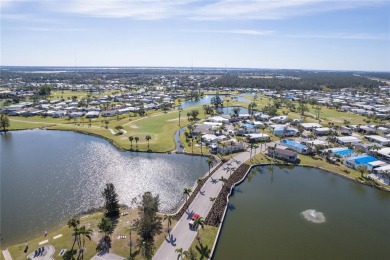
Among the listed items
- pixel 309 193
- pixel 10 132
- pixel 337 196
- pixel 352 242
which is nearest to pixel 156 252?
pixel 352 242

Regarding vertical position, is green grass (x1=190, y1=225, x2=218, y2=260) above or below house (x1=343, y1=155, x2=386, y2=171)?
below

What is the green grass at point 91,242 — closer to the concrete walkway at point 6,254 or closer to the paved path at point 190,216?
the concrete walkway at point 6,254

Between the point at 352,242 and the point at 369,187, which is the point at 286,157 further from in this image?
the point at 352,242

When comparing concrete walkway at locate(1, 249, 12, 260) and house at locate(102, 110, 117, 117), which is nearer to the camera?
concrete walkway at locate(1, 249, 12, 260)

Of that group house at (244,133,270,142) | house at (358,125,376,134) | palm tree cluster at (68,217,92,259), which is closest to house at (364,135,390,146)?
house at (358,125,376,134)

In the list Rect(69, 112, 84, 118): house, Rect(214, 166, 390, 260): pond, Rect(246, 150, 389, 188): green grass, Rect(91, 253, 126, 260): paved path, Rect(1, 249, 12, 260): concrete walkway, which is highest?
Rect(69, 112, 84, 118): house

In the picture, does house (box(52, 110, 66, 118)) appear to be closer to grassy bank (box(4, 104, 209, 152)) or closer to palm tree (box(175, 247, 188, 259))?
grassy bank (box(4, 104, 209, 152))

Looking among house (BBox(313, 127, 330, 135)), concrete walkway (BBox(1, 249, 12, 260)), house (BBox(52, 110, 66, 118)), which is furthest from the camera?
house (BBox(52, 110, 66, 118))
